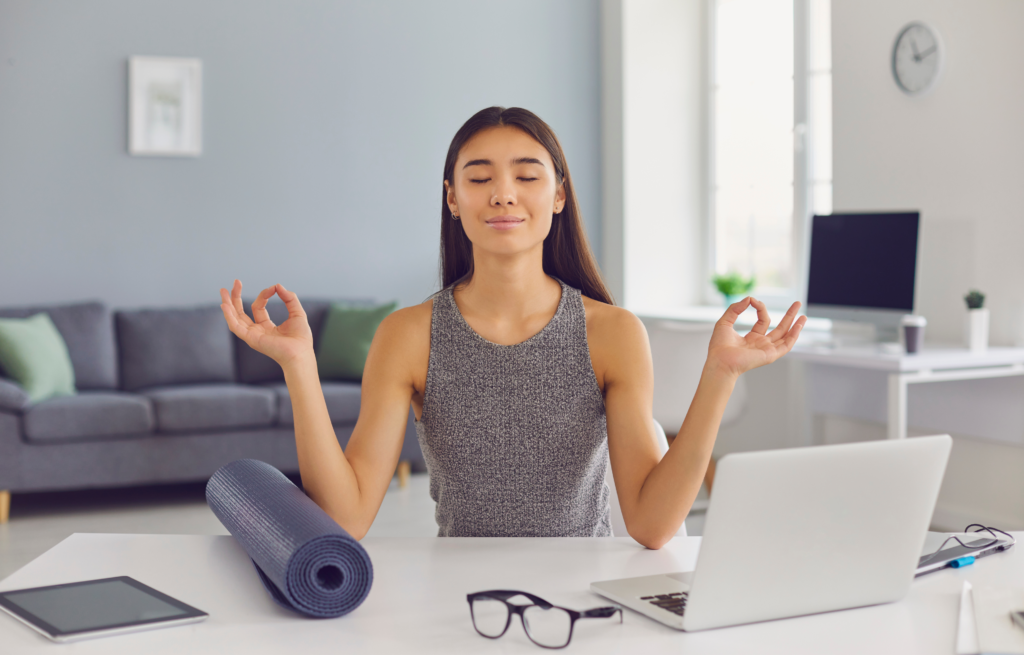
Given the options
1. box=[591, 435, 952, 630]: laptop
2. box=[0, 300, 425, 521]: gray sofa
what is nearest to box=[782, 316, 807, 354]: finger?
box=[591, 435, 952, 630]: laptop

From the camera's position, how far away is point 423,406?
143 cm

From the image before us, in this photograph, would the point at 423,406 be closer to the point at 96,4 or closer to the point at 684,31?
the point at 96,4

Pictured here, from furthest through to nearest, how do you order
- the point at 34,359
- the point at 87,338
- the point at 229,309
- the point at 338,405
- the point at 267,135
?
the point at 267,135
the point at 87,338
the point at 338,405
the point at 34,359
the point at 229,309

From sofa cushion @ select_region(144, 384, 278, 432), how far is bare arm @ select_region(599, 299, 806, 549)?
9.99 ft

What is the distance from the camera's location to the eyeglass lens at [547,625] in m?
0.84

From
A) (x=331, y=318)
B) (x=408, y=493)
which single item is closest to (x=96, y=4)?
(x=331, y=318)

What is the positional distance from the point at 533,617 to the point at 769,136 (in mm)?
4414

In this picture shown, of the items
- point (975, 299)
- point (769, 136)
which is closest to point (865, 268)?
point (975, 299)

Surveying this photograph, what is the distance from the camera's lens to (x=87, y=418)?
152 inches

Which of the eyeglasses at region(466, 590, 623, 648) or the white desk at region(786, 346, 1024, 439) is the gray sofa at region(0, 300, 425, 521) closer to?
the white desk at region(786, 346, 1024, 439)

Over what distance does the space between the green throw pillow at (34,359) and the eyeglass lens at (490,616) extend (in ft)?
11.4

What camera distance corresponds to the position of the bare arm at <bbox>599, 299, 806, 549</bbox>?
3.81 feet

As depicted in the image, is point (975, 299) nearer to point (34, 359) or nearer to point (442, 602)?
point (442, 602)

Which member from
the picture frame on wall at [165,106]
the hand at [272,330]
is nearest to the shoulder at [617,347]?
the hand at [272,330]
